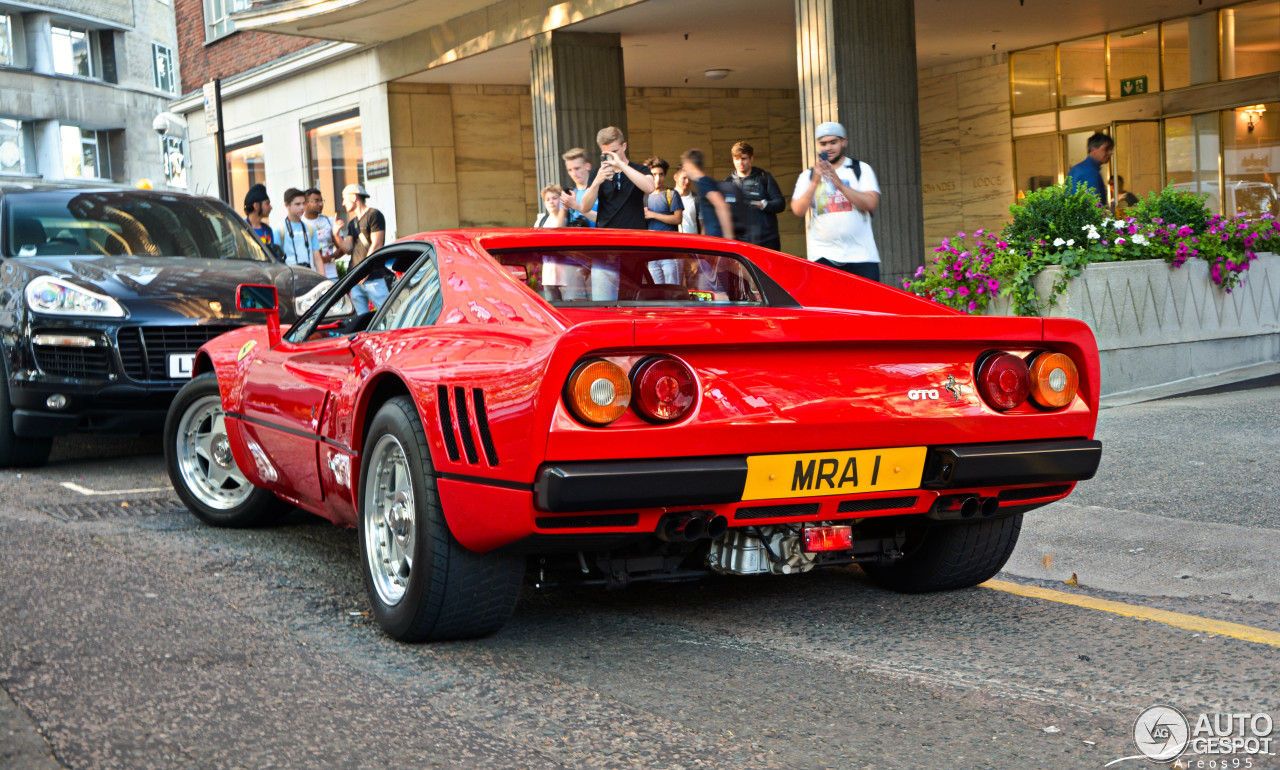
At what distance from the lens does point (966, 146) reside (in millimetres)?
21453

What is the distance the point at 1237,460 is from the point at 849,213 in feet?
9.33

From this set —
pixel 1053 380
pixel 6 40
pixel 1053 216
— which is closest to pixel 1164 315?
pixel 1053 216

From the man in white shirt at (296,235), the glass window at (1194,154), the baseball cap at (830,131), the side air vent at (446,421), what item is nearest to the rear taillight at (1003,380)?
the side air vent at (446,421)

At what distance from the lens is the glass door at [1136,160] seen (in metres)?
18.4

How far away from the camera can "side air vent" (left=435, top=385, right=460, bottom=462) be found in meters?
3.67

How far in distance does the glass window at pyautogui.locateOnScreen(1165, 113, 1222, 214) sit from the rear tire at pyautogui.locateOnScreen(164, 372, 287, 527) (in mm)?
15019

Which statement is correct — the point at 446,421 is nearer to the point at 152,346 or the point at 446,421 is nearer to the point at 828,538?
the point at 828,538

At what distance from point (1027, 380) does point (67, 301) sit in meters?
5.76

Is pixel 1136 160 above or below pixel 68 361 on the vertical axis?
above

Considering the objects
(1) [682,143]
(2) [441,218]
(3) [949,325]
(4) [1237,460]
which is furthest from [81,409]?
(1) [682,143]

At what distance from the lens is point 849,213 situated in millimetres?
8375

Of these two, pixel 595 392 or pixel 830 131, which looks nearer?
pixel 595 392

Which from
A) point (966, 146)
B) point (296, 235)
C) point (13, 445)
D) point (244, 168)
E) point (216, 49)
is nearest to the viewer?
point (13, 445)

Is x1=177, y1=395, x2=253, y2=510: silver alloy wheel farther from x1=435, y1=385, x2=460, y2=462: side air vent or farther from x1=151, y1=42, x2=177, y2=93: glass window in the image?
x1=151, y1=42, x2=177, y2=93: glass window
